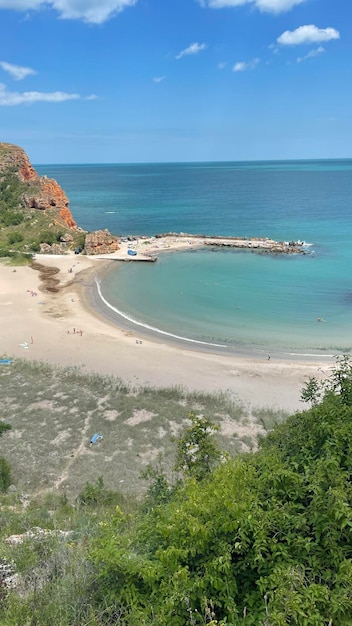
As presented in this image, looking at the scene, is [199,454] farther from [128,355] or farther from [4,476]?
[128,355]

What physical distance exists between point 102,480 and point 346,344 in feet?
70.8

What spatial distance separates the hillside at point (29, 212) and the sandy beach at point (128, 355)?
20.9 metres

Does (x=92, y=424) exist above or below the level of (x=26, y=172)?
below

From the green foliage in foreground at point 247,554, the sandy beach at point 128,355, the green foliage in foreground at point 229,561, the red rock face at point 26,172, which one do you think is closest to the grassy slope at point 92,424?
the sandy beach at point 128,355

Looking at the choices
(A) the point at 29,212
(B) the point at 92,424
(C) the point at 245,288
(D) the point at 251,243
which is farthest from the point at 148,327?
(A) the point at 29,212

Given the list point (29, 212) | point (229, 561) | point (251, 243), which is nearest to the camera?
point (229, 561)

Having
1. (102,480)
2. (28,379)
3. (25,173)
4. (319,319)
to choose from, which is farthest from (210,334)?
(25,173)

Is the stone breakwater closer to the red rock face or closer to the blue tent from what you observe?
the red rock face

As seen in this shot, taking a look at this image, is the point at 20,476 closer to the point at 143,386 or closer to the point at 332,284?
the point at 143,386

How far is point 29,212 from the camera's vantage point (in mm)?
67688

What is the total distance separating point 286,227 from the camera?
259 feet

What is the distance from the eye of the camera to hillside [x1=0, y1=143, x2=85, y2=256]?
6044 cm

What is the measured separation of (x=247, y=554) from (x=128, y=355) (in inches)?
885

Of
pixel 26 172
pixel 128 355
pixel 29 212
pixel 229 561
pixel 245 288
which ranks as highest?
pixel 26 172
